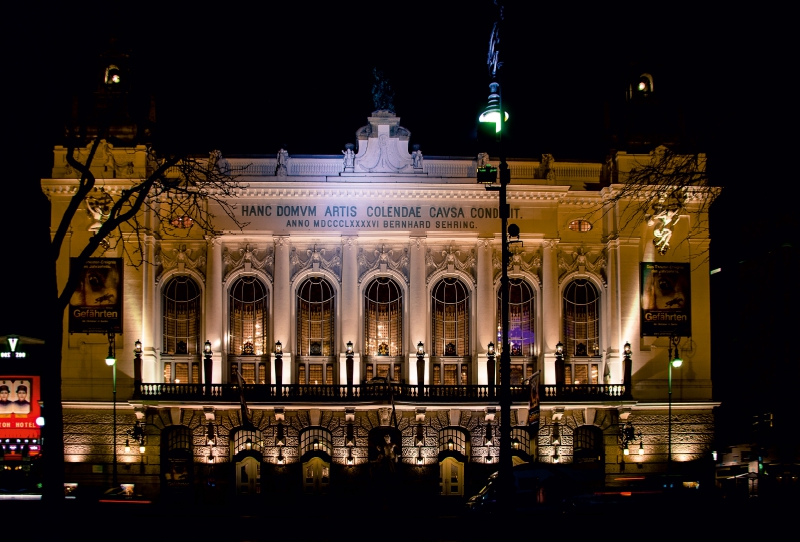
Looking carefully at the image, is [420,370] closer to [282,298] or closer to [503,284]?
[282,298]

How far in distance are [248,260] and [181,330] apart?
4.71 meters

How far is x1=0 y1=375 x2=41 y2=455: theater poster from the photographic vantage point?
4388cm

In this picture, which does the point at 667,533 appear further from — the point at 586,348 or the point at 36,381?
the point at 36,381

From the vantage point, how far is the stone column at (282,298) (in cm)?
4434

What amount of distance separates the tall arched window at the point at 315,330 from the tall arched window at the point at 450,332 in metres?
5.00

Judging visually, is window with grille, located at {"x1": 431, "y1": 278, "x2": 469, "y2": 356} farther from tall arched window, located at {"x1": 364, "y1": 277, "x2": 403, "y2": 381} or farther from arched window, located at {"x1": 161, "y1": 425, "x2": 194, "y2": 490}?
arched window, located at {"x1": 161, "y1": 425, "x2": 194, "y2": 490}

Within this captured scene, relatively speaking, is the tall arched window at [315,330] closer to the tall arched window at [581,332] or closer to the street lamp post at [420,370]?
the street lamp post at [420,370]

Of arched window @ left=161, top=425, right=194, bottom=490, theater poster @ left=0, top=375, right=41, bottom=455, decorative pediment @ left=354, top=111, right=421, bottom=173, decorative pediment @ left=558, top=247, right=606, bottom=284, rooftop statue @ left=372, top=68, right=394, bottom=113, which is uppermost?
rooftop statue @ left=372, top=68, right=394, bottom=113

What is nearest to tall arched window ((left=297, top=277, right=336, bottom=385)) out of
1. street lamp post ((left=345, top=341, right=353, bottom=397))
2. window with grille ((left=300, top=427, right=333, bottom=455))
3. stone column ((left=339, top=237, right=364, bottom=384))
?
stone column ((left=339, top=237, right=364, bottom=384))

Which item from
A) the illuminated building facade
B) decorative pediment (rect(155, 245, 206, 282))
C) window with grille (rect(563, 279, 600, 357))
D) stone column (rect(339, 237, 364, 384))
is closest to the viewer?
the illuminated building facade

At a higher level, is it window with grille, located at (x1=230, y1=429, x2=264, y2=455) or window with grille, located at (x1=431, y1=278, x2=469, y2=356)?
window with grille, located at (x1=431, y1=278, x2=469, y2=356)

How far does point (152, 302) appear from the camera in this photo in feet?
145

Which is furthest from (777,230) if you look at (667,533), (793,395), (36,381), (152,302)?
(36,381)

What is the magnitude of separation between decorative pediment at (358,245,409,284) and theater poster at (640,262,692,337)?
11.5 metres
